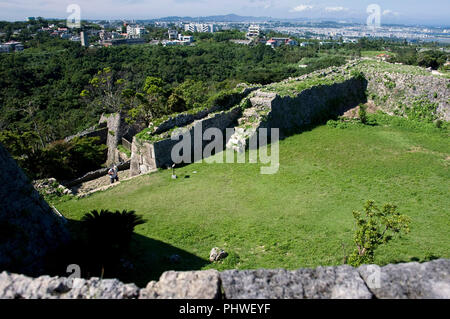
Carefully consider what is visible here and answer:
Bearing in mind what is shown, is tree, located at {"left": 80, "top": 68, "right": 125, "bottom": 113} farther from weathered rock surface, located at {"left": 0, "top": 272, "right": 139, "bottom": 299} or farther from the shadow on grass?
weathered rock surface, located at {"left": 0, "top": 272, "right": 139, "bottom": 299}

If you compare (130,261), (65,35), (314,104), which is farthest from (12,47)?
(130,261)

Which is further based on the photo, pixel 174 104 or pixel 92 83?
pixel 92 83

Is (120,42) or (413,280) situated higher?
(120,42)

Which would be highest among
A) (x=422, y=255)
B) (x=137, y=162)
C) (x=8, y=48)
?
(x=8, y=48)

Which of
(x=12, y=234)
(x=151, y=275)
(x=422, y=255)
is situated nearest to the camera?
(x=12, y=234)

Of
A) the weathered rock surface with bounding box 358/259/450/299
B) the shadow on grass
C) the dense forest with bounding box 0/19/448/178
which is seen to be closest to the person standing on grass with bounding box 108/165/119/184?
the dense forest with bounding box 0/19/448/178

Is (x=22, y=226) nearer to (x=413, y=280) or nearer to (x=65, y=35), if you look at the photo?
(x=413, y=280)
